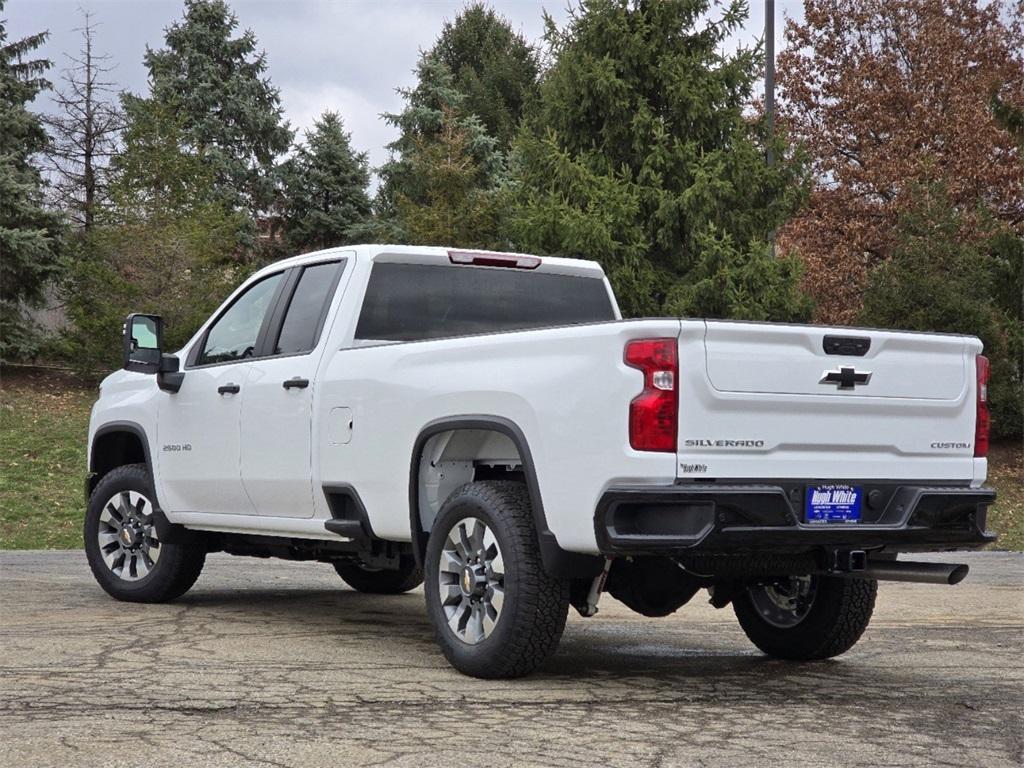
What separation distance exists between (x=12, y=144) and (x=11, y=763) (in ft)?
87.8

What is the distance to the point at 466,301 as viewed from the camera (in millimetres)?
8078

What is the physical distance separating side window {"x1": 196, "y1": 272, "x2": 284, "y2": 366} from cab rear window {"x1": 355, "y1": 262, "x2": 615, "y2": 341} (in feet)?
3.10

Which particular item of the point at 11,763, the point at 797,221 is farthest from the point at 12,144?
the point at 11,763

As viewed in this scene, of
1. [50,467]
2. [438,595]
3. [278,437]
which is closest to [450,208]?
[50,467]

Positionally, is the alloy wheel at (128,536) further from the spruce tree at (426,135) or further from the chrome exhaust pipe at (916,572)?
the spruce tree at (426,135)

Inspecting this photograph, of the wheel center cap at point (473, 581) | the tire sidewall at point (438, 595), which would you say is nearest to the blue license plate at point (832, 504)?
the tire sidewall at point (438, 595)

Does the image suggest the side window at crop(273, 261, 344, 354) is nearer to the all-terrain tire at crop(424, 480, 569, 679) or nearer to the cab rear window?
the cab rear window

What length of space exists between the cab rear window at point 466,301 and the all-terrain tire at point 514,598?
1442 millimetres

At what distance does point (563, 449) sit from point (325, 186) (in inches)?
1382

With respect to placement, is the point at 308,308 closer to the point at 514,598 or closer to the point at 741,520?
the point at 514,598

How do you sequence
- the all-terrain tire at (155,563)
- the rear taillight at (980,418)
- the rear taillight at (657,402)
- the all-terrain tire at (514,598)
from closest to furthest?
1. the rear taillight at (657,402)
2. the all-terrain tire at (514,598)
3. the rear taillight at (980,418)
4. the all-terrain tire at (155,563)

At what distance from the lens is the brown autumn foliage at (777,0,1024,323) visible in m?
32.5

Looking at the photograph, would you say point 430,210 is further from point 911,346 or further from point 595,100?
point 911,346

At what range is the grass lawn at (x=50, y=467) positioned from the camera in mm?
17234
